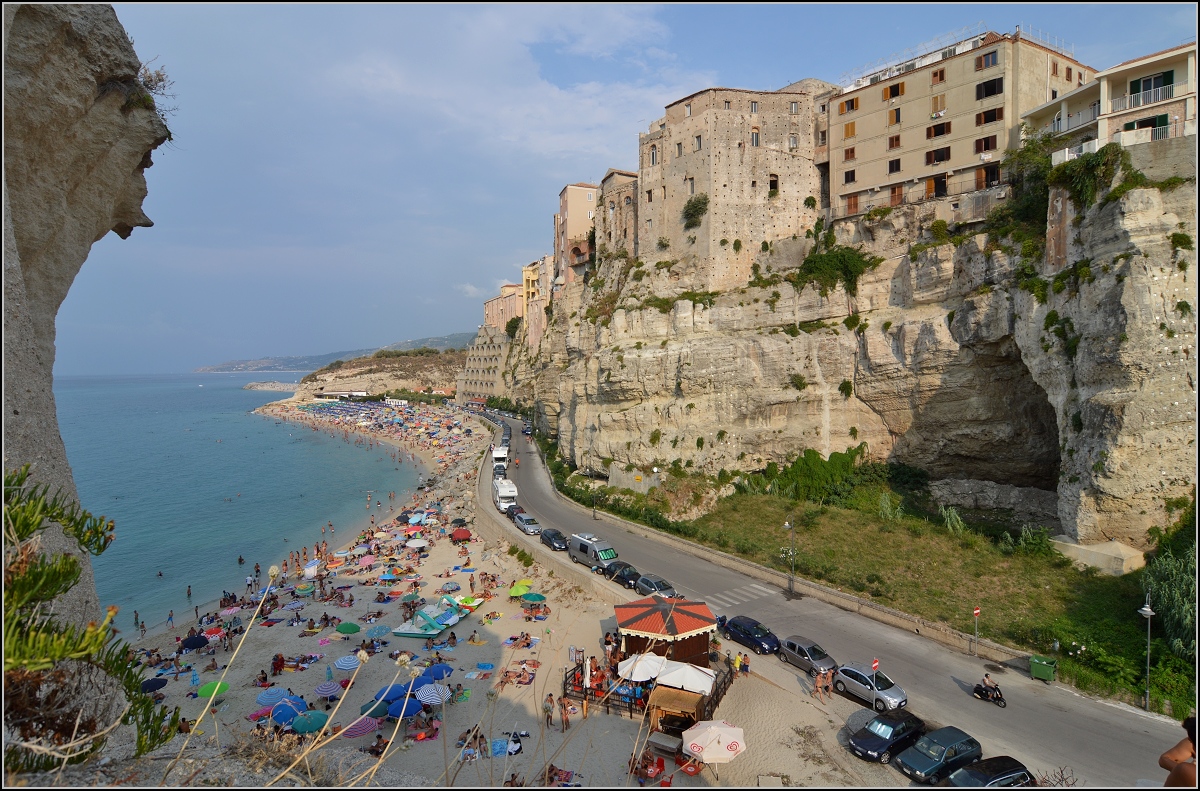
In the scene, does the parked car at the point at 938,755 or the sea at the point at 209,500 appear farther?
the sea at the point at 209,500

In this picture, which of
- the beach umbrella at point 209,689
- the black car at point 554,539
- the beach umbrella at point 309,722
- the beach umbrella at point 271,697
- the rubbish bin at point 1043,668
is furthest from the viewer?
the black car at point 554,539

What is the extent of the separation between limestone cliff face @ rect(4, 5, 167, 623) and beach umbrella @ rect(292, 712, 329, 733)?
9668mm

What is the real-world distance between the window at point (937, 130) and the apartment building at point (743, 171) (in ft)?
22.5

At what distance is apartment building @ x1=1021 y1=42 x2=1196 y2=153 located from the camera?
68.0ft

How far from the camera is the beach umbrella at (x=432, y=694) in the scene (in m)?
15.8

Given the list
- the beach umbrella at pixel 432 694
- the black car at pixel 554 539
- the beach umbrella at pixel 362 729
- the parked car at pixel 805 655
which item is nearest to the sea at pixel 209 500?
the beach umbrella at pixel 362 729

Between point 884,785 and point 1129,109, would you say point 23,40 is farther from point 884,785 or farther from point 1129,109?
point 1129,109

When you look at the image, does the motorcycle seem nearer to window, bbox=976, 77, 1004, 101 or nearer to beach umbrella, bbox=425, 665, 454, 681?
beach umbrella, bbox=425, 665, 454, 681

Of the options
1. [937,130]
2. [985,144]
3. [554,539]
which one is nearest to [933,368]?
[985,144]

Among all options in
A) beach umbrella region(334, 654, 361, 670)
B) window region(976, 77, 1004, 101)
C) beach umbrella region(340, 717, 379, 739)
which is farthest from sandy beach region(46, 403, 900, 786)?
window region(976, 77, 1004, 101)

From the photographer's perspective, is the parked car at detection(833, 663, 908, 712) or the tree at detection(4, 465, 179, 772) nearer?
the tree at detection(4, 465, 179, 772)

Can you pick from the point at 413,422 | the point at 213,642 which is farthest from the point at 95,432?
the point at 213,642

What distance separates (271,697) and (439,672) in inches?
185

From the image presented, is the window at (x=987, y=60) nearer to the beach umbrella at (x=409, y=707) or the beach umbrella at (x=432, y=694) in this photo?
the beach umbrella at (x=432, y=694)
